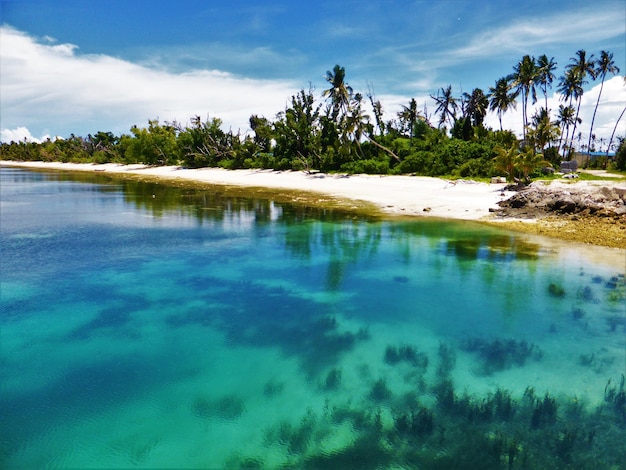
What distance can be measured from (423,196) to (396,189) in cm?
594

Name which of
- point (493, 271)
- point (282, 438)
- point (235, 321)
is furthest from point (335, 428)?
point (493, 271)

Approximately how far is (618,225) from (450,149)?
29106mm

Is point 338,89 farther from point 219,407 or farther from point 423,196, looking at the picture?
point 219,407

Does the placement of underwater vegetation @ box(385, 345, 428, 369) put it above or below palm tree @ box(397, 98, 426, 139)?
below

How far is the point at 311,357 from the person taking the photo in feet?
33.6

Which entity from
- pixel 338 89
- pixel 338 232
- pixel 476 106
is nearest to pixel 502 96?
pixel 476 106

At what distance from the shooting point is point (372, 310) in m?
13.5

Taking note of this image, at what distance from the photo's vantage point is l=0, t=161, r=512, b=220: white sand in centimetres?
3264

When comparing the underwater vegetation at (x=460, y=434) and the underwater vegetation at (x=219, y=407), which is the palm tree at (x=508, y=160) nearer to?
A: the underwater vegetation at (x=460, y=434)

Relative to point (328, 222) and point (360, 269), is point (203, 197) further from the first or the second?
point (360, 269)

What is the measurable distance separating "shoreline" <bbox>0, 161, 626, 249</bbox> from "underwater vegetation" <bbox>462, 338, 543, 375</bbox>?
1370 centimetres

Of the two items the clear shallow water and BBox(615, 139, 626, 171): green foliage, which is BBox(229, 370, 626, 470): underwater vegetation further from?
BBox(615, 139, 626, 171): green foliage

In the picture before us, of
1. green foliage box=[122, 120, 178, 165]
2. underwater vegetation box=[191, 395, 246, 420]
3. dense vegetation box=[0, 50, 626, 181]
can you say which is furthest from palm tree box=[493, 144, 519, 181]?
green foliage box=[122, 120, 178, 165]

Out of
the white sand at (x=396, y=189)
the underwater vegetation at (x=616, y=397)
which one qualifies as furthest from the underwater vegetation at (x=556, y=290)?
the white sand at (x=396, y=189)
